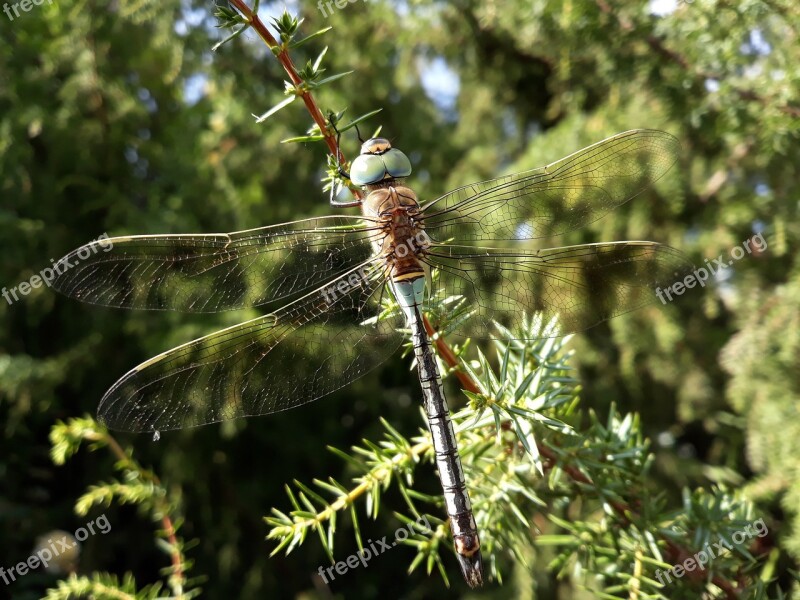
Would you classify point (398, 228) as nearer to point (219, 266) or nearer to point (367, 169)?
point (367, 169)

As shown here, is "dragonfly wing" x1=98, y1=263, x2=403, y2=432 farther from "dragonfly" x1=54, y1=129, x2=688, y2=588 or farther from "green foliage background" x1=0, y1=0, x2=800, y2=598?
"green foliage background" x1=0, y1=0, x2=800, y2=598

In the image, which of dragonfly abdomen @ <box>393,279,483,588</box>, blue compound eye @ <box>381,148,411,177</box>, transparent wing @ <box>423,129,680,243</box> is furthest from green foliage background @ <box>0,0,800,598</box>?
dragonfly abdomen @ <box>393,279,483,588</box>

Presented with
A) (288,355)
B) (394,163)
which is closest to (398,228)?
(394,163)

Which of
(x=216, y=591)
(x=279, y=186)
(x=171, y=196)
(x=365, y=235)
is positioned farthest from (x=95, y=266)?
(x=216, y=591)

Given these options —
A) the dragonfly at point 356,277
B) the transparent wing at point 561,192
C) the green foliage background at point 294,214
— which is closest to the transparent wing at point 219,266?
the dragonfly at point 356,277

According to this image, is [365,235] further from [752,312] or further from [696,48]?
[752,312]

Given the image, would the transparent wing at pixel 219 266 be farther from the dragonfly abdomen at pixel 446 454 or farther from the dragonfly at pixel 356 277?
the dragonfly abdomen at pixel 446 454
